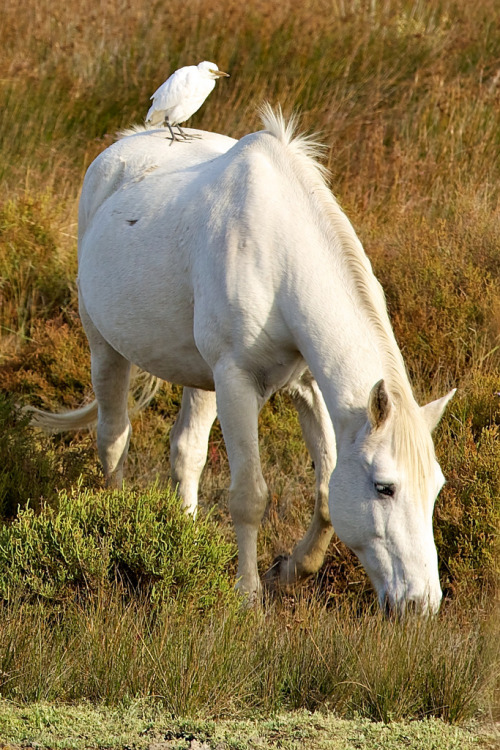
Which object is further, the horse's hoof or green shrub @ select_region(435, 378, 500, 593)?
the horse's hoof

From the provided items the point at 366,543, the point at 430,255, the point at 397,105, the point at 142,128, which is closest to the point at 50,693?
the point at 366,543

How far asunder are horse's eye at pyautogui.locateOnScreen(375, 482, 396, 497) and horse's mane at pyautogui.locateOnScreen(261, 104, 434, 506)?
0.24 ft

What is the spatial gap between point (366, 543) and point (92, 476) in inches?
90.8

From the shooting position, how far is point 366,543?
3393 millimetres

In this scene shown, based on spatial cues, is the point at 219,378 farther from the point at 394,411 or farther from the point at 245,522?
the point at 394,411

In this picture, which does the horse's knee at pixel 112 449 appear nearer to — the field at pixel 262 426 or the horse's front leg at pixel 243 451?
the field at pixel 262 426

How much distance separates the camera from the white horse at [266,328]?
131 inches

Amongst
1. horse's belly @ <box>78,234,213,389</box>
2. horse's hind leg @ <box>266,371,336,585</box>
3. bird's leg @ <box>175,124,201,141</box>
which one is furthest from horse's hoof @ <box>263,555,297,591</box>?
bird's leg @ <box>175,124,201,141</box>

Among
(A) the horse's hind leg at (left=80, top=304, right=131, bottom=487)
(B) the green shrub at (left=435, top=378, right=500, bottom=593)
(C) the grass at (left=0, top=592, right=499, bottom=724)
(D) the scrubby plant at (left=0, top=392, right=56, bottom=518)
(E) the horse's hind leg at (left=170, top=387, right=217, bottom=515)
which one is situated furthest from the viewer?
(A) the horse's hind leg at (left=80, top=304, right=131, bottom=487)

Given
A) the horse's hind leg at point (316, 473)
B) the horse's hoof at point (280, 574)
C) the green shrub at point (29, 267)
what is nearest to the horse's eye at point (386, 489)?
the horse's hind leg at point (316, 473)

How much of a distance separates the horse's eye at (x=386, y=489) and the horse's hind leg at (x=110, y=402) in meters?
2.28

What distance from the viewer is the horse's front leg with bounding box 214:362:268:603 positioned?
12.8ft

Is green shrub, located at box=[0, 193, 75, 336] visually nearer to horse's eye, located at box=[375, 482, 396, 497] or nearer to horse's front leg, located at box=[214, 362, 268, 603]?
horse's front leg, located at box=[214, 362, 268, 603]

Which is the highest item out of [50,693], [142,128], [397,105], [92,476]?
[397,105]
